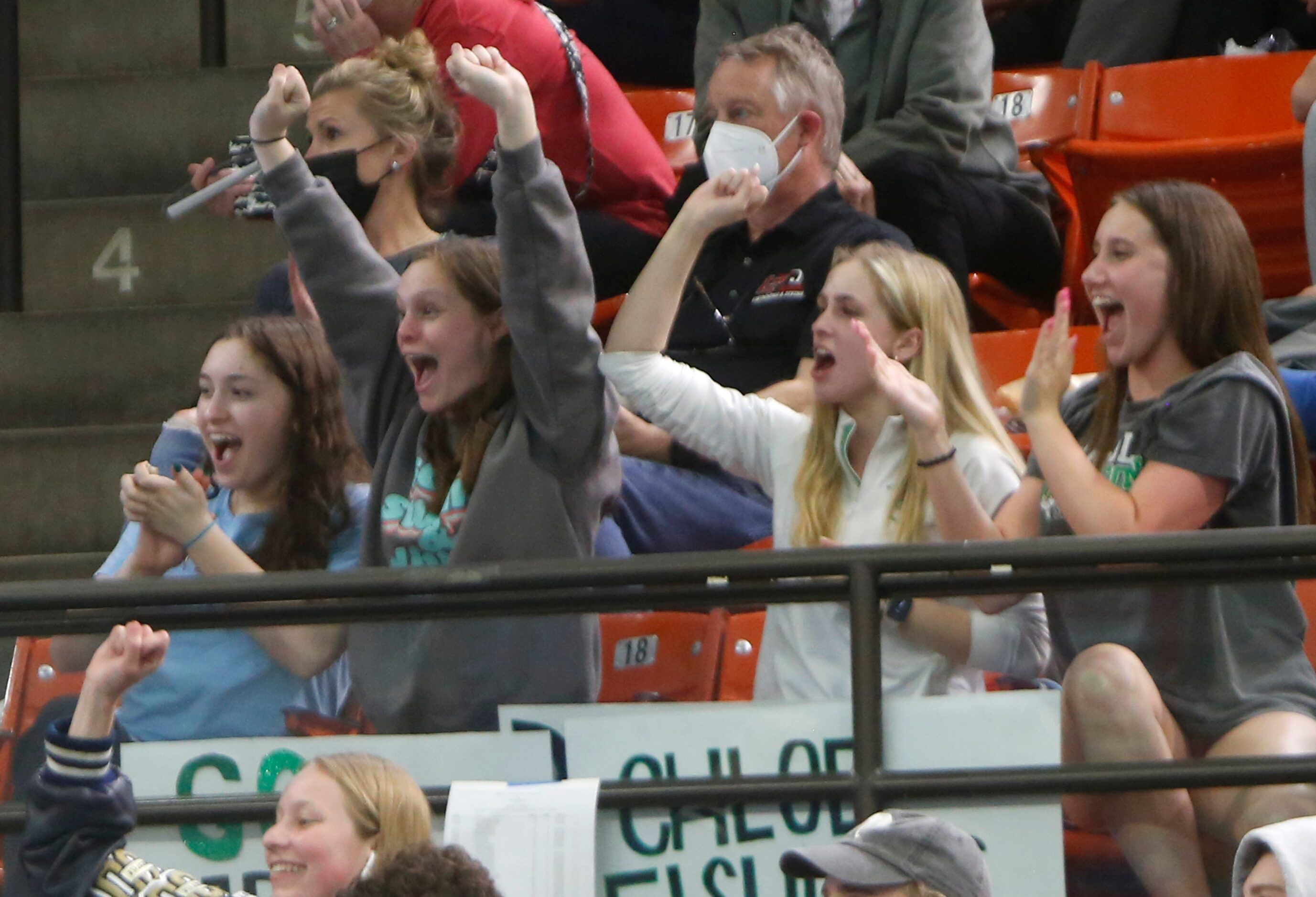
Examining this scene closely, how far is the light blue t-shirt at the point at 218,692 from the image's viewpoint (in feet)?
10.0

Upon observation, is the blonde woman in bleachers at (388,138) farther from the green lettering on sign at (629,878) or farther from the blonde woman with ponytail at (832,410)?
the green lettering on sign at (629,878)

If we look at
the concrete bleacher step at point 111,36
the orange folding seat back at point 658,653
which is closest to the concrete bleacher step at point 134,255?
the concrete bleacher step at point 111,36

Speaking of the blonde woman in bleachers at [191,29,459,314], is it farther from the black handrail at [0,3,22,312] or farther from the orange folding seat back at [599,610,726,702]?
the black handrail at [0,3,22,312]

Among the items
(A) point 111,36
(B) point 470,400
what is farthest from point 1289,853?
(A) point 111,36

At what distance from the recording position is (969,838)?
244 cm

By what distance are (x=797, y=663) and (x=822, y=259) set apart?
127 centimetres

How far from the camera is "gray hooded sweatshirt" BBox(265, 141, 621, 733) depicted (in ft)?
9.85

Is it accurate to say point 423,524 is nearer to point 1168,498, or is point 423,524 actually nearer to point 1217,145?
point 1168,498

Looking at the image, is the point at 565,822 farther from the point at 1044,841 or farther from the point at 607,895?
the point at 1044,841

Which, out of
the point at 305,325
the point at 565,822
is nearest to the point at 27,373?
the point at 305,325

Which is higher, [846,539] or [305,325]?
[305,325]

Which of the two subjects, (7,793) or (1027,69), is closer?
(7,793)

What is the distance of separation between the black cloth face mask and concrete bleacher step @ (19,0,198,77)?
8.88 ft

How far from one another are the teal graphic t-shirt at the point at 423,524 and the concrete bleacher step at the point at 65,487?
74.7 inches
